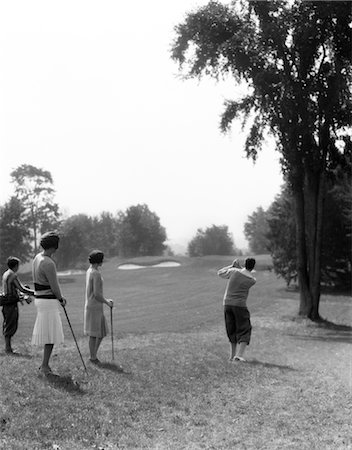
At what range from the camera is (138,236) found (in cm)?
10050

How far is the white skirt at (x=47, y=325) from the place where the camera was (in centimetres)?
812

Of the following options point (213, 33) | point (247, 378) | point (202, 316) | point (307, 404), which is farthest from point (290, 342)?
point (213, 33)

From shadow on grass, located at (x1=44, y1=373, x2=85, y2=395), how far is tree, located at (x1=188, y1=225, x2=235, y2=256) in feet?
353

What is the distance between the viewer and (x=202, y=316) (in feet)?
77.6

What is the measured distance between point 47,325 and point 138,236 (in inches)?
3641

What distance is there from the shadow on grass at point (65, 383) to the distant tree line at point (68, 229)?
1882 inches

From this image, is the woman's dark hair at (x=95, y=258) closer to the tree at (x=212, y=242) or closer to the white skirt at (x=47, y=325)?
the white skirt at (x=47, y=325)

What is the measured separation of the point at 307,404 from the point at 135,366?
3310 mm

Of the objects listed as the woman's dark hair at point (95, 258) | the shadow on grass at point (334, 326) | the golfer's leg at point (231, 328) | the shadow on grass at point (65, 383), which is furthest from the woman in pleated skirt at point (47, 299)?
the shadow on grass at point (334, 326)

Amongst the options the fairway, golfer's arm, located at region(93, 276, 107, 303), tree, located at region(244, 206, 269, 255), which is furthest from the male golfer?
tree, located at region(244, 206, 269, 255)

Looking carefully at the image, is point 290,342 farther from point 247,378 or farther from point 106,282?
point 106,282

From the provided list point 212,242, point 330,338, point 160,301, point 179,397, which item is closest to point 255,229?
point 212,242

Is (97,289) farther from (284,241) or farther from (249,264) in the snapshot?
(284,241)

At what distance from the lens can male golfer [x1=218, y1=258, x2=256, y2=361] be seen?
11.9 meters
